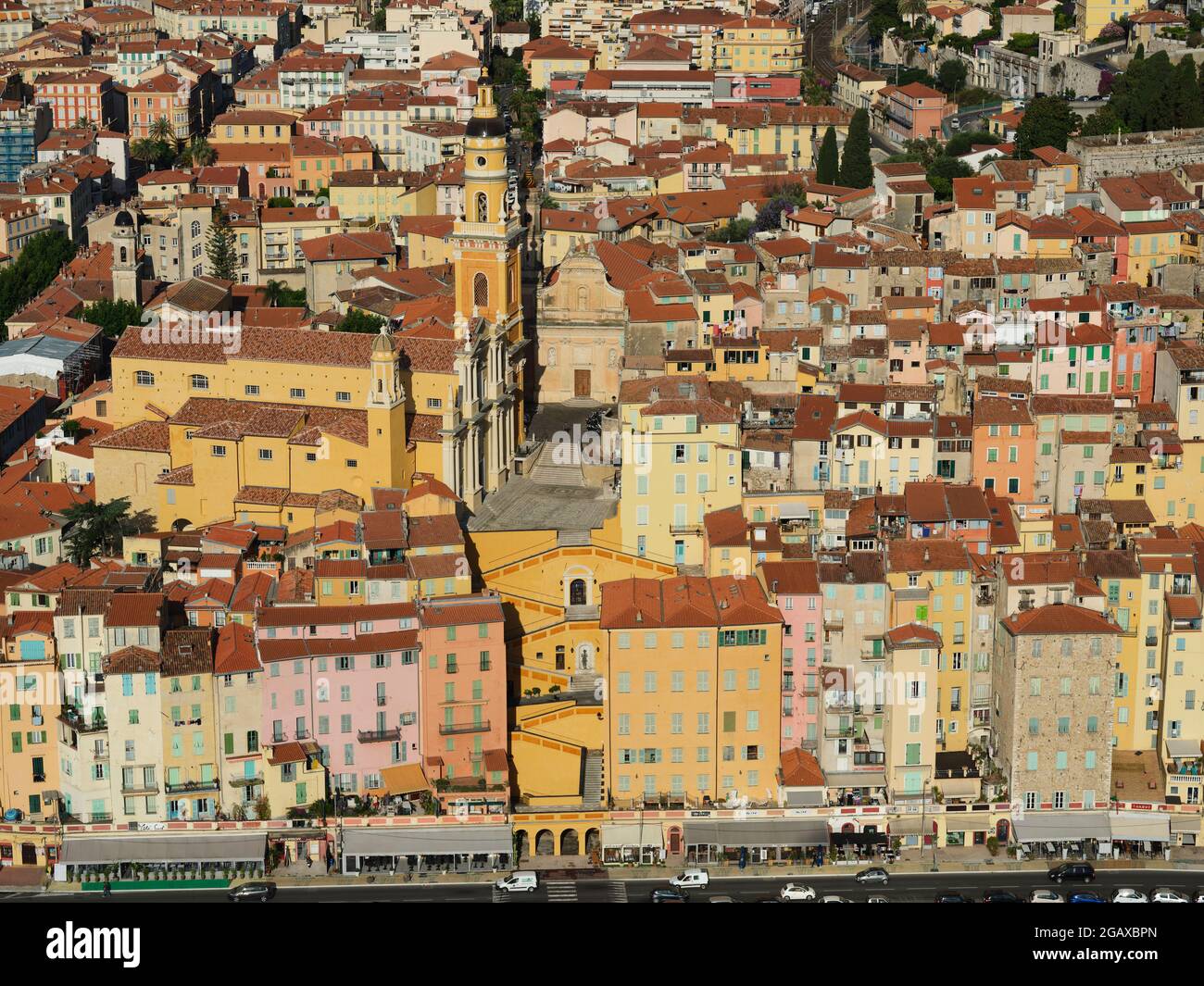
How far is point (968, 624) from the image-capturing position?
3256 cm

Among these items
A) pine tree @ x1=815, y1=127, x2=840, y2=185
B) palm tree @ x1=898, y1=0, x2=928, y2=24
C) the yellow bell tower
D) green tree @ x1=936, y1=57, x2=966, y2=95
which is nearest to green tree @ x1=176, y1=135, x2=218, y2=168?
pine tree @ x1=815, y1=127, x2=840, y2=185

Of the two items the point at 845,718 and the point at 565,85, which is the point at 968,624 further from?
the point at 565,85

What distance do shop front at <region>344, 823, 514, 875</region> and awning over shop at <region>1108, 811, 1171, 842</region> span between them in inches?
371

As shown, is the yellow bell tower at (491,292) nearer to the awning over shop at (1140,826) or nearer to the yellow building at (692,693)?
the yellow building at (692,693)

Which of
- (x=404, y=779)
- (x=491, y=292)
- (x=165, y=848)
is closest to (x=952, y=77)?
(x=491, y=292)

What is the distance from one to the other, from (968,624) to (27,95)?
58463mm

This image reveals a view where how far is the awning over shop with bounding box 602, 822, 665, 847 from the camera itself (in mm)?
30625

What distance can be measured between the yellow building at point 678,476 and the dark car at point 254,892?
936cm

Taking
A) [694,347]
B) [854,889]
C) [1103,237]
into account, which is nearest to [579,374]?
[694,347]

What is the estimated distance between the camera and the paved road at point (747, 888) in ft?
96.3

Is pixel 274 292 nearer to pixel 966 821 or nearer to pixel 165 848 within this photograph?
pixel 165 848

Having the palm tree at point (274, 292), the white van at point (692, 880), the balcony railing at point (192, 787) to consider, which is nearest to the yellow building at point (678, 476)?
the white van at point (692, 880)

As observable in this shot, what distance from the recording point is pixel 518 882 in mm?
29422

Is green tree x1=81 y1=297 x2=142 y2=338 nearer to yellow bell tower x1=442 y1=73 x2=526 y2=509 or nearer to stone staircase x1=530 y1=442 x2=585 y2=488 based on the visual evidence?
yellow bell tower x1=442 y1=73 x2=526 y2=509
